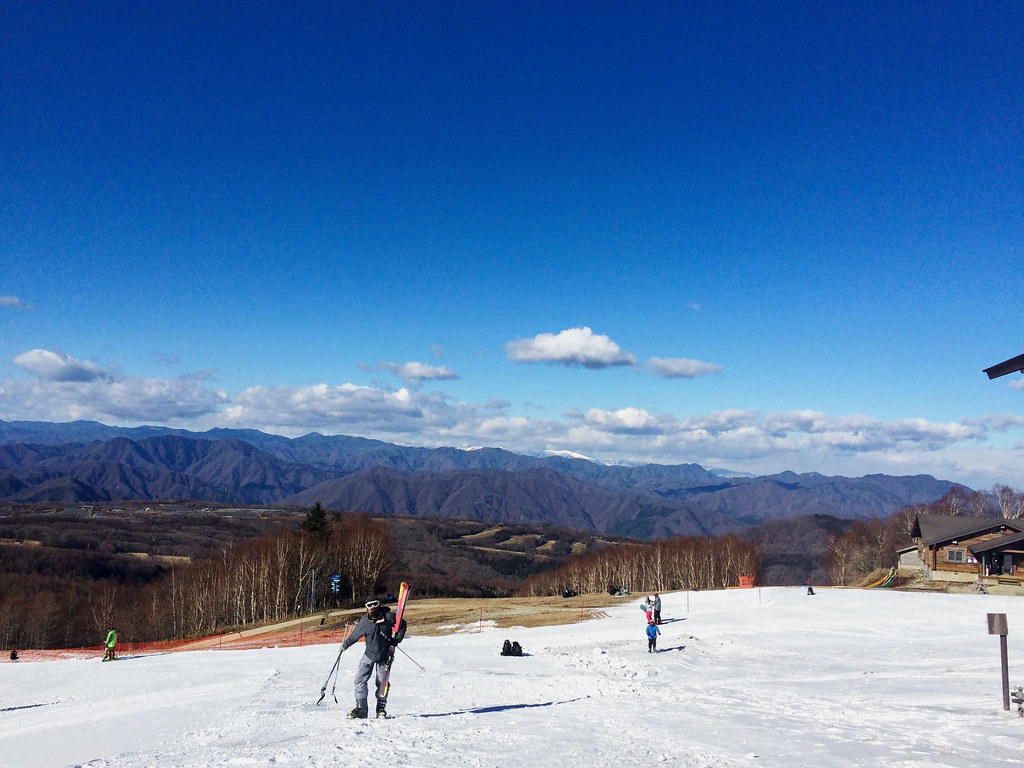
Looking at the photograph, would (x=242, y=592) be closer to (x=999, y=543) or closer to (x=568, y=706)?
(x=568, y=706)

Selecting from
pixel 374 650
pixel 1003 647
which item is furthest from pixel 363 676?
pixel 1003 647

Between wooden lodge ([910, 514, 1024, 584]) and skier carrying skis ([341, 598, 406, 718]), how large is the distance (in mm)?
55094

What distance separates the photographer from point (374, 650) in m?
12.5

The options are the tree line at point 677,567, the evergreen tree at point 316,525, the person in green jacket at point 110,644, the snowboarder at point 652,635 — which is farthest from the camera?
the tree line at point 677,567

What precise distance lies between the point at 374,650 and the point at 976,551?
58678 mm

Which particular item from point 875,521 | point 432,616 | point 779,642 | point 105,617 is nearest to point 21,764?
point 779,642

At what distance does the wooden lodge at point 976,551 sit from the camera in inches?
2074

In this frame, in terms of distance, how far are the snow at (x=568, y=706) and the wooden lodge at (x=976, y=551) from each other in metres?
27.1

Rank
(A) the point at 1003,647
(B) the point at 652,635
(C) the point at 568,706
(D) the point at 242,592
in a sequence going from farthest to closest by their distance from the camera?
1. (D) the point at 242,592
2. (B) the point at 652,635
3. (C) the point at 568,706
4. (A) the point at 1003,647

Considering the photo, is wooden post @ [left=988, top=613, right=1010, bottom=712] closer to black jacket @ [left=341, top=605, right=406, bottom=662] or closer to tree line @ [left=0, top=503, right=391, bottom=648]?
black jacket @ [left=341, top=605, right=406, bottom=662]

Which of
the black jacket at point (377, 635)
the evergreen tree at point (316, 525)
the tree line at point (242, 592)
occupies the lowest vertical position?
the tree line at point (242, 592)

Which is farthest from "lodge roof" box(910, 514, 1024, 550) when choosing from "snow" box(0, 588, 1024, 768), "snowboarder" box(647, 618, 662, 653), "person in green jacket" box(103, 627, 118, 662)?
"person in green jacket" box(103, 627, 118, 662)

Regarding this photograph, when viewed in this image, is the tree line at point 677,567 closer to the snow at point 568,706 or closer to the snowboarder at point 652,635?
the snow at point 568,706

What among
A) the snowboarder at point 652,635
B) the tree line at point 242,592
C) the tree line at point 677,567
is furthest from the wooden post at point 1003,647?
the tree line at point 677,567
